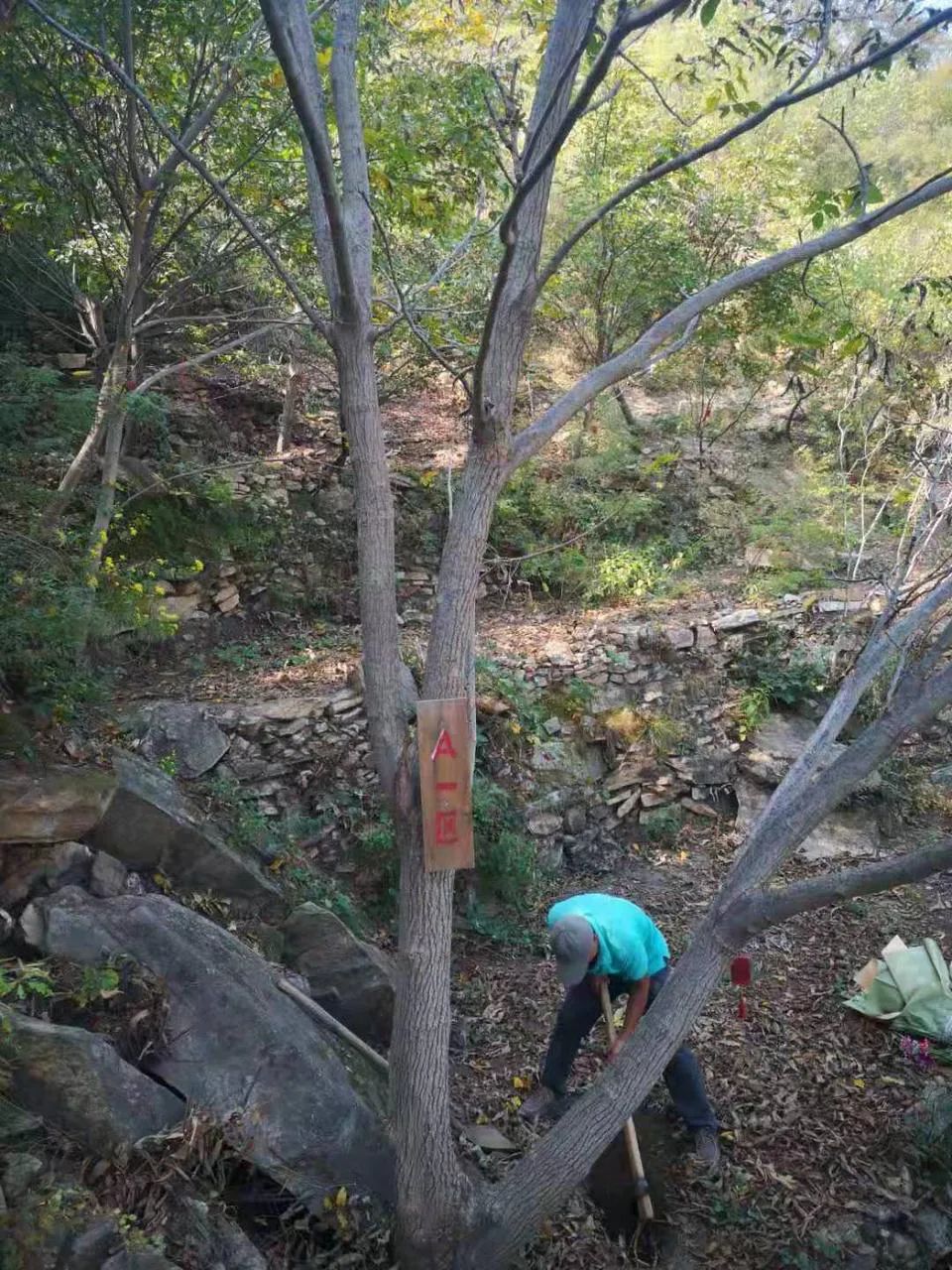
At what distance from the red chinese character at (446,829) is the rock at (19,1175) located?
1561 mm

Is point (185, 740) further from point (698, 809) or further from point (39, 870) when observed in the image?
point (698, 809)

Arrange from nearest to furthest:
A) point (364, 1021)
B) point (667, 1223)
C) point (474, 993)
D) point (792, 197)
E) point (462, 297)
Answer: point (667, 1223), point (364, 1021), point (474, 993), point (462, 297), point (792, 197)

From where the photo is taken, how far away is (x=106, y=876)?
12.5 ft

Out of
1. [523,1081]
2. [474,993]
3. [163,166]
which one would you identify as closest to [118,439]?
[163,166]

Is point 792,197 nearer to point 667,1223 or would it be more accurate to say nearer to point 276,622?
point 276,622

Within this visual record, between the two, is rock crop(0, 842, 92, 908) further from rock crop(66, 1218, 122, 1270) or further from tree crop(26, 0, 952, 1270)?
tree crop(26, 0, 952, 1270)

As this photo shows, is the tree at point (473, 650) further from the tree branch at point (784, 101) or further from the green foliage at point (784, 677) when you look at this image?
the green foliage at point (784, 677)

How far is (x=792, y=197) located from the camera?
9500mm

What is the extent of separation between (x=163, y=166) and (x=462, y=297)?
2.76m

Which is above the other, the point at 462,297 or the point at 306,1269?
the point at 462,297

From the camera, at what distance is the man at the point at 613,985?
378cm

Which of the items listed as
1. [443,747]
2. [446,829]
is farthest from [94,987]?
[443,747]

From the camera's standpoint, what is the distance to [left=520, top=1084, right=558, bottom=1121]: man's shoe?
417 cm

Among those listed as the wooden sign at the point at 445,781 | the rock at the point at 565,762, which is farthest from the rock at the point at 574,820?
the wooden sign at the point at 445,781
